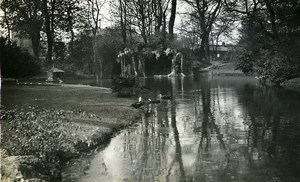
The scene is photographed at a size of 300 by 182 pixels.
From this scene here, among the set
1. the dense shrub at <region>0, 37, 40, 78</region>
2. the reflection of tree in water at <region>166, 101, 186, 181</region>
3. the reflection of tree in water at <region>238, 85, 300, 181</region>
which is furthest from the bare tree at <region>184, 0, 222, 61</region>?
the reflection of tree in water at <region>166, 101, 186, 181</region>

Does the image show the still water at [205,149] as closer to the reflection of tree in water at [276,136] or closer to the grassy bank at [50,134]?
the reflection of tree in water at [276,136]

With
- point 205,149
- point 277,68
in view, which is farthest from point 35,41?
point 205,149

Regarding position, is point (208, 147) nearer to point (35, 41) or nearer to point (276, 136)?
point (276, 136)

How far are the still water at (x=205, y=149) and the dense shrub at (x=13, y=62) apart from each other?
11214 millimetres

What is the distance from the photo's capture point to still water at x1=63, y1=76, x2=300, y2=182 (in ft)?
25.3

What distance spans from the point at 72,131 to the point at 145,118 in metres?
4.71

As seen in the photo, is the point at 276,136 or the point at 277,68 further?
the point at 277,68

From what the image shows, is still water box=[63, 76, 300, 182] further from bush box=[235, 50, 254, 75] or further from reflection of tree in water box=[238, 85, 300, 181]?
bush box=[235, 50, 254, 75]

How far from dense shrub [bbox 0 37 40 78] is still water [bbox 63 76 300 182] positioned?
36.8 ft

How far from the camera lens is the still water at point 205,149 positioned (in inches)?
303

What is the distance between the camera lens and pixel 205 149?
32.2ft

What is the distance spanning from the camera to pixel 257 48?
142ft

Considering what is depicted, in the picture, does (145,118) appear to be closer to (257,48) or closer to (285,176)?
(285,176)

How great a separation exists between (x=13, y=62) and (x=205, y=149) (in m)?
17.7
